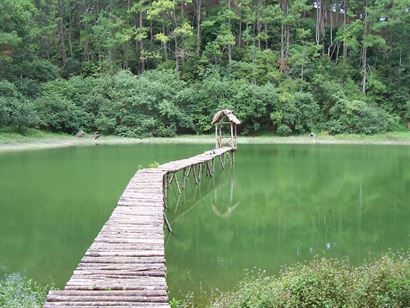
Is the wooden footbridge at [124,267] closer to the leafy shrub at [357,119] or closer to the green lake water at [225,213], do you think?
the green lake water at [225,213]

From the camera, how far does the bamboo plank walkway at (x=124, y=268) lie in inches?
200

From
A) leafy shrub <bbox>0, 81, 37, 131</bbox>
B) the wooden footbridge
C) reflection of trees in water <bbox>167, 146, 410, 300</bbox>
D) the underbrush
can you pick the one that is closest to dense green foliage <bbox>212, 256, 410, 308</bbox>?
the wooden footbridge

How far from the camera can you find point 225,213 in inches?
520

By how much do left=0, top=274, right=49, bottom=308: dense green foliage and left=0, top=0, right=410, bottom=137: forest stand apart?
80.7 ft

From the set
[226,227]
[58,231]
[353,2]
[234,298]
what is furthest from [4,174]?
[353,2]

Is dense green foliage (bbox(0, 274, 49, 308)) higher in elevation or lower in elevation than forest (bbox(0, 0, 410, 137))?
lower

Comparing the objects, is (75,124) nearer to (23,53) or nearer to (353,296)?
(23,53)

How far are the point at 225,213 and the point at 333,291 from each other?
7500mm

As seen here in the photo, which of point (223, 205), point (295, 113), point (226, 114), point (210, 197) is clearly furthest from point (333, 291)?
point (295, 113)

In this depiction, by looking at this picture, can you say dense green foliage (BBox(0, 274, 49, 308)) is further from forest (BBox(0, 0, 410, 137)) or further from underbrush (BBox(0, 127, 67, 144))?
forest (BBox(0, 0, 410, 137))

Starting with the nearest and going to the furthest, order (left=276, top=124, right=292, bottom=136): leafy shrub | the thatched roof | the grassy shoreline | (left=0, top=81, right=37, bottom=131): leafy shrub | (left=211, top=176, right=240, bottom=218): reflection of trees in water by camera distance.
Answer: (left=211, top=176, right=240, bottom=218): reflection of trees in water < the thatched roof < (left=0, top=81, right=37, bottom=131): leafy shrub < the grassy shoreline < (left=276, top=124, right=292, bottom=136): leafy shrub

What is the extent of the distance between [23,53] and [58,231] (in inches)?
1167

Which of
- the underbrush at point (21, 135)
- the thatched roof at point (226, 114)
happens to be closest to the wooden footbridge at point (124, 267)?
the thatched roof at point (226, 114)

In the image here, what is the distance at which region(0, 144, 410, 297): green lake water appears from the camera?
29.1 feet
